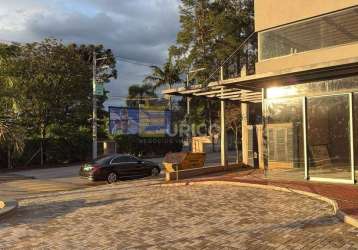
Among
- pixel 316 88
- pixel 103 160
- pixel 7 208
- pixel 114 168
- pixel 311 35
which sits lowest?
pixel 7 208

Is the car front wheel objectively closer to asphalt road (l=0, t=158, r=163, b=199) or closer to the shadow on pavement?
asphalt road (l=0, t=158, r=163, b=199)

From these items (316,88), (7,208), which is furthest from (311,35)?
(7,208)

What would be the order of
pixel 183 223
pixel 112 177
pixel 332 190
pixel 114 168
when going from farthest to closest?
pixel 114 168, pixel 112 177, pixel 332 190, pixel 183 223

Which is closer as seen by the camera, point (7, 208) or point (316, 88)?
point (7, 208)

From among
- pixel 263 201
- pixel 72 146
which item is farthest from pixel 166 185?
pixel 72 146

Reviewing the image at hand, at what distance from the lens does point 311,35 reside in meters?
17.7

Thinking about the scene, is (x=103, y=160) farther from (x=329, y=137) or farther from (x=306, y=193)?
(x=306, y=193)

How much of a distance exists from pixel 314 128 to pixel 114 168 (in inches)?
420

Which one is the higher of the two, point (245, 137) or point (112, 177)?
point (245, 137)

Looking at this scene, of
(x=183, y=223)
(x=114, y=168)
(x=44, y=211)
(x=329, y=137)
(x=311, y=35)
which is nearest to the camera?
(x=183, y=223)

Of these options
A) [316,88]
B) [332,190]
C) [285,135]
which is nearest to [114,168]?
[285,135]

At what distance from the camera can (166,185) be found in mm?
18047

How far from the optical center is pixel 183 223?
10289 mm

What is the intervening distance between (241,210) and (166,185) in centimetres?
674
